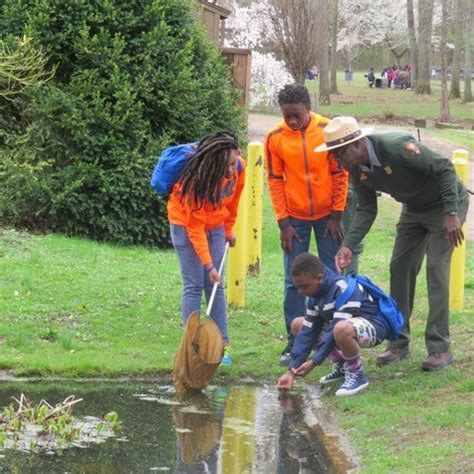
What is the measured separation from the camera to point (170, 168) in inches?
299

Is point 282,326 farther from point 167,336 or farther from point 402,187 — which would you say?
point 402,187

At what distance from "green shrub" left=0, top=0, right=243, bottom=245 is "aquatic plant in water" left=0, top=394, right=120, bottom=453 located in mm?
6754

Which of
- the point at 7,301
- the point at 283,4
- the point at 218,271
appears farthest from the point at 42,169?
the point at 283,4

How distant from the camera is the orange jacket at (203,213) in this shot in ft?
24.9

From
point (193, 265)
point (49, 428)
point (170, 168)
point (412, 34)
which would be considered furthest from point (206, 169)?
point (412, 34)

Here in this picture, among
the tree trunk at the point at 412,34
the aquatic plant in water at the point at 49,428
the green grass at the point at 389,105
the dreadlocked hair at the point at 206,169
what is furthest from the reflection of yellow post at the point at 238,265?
the tree trunk at the point at 412,34

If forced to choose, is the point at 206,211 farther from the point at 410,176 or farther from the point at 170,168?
the point at 410,176

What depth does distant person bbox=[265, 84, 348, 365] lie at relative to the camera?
25.5 feet

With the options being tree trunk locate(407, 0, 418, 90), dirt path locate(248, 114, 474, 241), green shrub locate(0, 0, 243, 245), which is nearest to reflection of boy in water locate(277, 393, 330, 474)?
green shrub locate(0, 0, 243, 245)

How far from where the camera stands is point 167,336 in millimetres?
8875

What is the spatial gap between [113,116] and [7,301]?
406cm

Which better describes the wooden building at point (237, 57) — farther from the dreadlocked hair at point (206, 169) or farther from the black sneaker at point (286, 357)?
the dreadlocked hair at point (206, 169)

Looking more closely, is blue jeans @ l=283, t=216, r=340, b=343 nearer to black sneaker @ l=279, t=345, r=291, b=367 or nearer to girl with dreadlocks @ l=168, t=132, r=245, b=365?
black sneaker @ l=279, t=345, r=291, b=367

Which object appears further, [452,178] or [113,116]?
[113,116]
